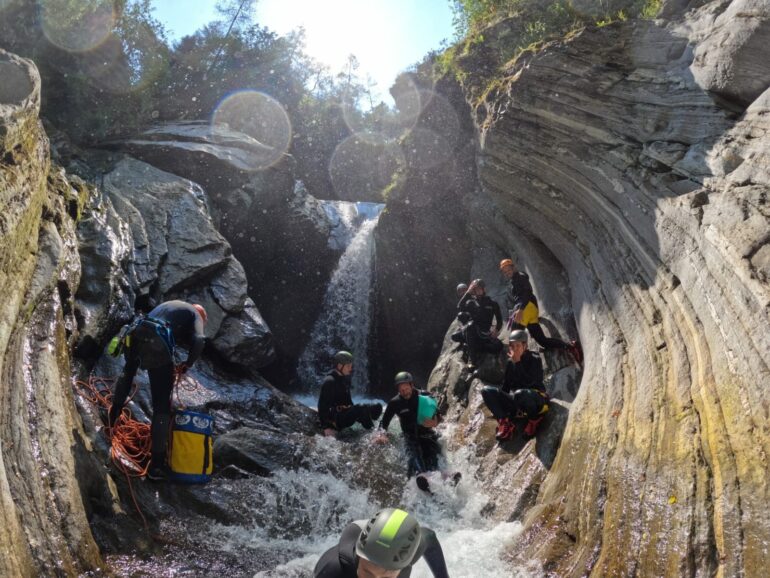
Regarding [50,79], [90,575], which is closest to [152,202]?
[50,79]

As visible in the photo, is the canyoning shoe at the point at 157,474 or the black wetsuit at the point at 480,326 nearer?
the canyoning shoe at the point at 157,474

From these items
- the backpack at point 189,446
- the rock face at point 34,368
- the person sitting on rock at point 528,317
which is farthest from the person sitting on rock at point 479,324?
the rock face at point 34,368

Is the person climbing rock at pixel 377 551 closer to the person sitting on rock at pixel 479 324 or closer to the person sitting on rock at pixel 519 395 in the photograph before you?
the person sitting on rock at pixel 519 395

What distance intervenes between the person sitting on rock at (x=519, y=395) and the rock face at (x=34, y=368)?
5723mm

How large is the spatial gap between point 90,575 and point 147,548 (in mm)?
955

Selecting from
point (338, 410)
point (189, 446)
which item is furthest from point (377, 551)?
point (338, 410)

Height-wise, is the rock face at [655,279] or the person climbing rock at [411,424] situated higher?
the rock face at [655,279]

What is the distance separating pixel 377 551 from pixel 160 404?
14.0 ft

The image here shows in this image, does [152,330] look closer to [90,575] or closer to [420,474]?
[90,575]

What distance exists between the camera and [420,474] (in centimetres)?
818

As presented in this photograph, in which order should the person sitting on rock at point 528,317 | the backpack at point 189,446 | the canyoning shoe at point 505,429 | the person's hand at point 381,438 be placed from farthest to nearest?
the person sitting on rock at point 528,317
the person's hand at point 381,438
the canyoning shoe at point 505,429
the backpack at point 189,446

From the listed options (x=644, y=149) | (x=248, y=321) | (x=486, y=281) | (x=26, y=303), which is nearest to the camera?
(x=26, y=303)

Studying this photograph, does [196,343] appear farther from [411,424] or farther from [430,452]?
[430,452]

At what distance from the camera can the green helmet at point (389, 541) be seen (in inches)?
134
